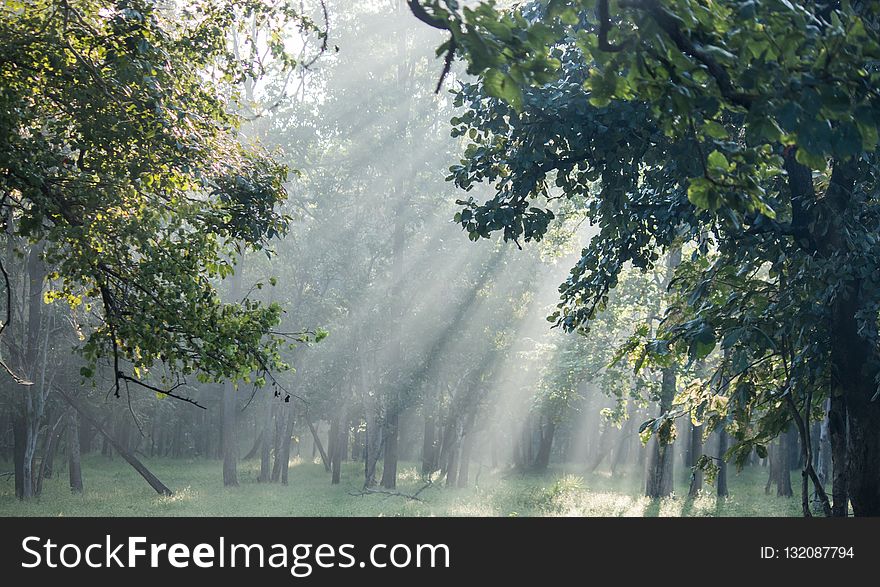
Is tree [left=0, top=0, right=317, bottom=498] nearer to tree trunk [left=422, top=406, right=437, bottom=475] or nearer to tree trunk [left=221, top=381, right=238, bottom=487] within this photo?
tree trunk [left=221, top=381, right=238, bottom=487]

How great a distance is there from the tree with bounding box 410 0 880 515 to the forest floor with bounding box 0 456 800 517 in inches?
529

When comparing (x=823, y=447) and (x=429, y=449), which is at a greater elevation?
(x=823, y=447)

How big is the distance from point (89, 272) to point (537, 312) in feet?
98.5

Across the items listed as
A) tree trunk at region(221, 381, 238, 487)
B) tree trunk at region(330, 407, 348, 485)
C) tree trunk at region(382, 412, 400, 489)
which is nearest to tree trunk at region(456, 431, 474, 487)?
tree trunk at region(382, 412, 400, 489)

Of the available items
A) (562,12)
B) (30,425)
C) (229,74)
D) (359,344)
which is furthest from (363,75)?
(562,12)

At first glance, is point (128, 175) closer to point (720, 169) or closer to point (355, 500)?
point (720, 169)

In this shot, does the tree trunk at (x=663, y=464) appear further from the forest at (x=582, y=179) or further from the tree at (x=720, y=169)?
the tree at (x=720, y=169)

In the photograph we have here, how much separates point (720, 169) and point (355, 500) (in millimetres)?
28442

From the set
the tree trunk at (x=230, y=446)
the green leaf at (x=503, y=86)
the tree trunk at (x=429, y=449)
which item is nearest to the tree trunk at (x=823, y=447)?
the green leaf at (x=503, y=86)

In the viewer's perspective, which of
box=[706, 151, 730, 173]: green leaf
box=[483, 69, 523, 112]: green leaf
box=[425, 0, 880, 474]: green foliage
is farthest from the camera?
→ box=[425, 0, 880, 474]: green foliage

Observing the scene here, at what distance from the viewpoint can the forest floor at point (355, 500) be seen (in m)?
24.2

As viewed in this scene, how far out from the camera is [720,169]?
4.05m

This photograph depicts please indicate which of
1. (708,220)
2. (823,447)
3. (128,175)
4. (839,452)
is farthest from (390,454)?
(839,452)

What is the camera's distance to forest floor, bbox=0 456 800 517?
79.5 ft
